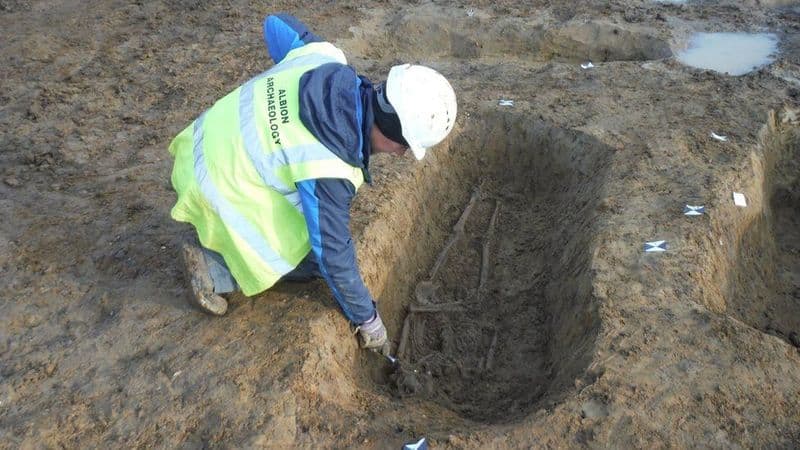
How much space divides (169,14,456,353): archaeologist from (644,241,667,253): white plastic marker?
1762 millimetres

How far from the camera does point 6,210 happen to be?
4586 mm

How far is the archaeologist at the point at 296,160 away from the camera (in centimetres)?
295

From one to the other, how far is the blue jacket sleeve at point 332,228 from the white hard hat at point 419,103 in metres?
0.39

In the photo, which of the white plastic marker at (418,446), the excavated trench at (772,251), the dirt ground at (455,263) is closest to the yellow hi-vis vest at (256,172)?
the dirt ground at (455,263)

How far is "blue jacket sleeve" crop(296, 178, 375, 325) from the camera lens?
295cm

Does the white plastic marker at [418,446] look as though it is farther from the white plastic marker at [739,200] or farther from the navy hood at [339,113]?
the white plastic marker at [739,200]

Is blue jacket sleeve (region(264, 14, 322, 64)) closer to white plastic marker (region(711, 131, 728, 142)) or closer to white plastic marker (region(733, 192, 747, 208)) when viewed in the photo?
white plastic marker (region(733, 192, 747, 208))

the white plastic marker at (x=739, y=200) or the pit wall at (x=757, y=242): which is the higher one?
the white plastic marker at (x=739, y=200)

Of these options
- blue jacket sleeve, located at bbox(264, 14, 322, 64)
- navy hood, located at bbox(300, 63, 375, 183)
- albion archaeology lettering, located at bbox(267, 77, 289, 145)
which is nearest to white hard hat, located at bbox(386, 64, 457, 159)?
navy hood, located at bbox(300, 63, 375, 183)

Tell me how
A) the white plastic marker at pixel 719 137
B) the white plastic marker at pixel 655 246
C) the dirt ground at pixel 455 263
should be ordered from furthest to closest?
the white plastic marker at pixel 719 137 < the white plastic marker at pixel 655 246 < the dirt ground at pixel 455 263

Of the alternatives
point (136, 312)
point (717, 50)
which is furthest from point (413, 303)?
point (717, 50)

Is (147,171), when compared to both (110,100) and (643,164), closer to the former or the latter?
(110,100)

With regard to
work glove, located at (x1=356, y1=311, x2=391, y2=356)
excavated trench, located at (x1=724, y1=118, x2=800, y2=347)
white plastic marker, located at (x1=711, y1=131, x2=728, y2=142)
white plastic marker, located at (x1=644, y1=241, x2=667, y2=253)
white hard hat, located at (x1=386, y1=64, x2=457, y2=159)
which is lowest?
excavated trench, located at (x1=724, y1=118, x2=800, y2=347)

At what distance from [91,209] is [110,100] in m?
1.88
